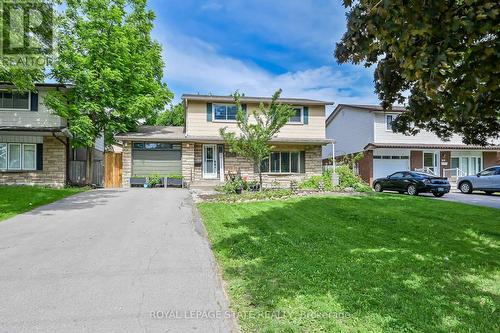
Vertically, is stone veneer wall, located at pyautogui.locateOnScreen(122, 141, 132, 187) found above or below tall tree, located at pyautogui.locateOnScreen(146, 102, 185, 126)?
below

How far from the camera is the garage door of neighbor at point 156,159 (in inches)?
802

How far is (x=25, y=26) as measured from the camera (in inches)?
476

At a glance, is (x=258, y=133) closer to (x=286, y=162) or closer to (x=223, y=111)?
(x=223, y=111)

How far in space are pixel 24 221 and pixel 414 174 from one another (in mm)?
17667

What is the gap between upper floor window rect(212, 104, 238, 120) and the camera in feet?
70.6

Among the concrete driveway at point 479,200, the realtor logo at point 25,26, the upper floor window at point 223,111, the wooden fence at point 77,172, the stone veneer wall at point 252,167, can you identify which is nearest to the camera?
the realtor logo at point 25,26

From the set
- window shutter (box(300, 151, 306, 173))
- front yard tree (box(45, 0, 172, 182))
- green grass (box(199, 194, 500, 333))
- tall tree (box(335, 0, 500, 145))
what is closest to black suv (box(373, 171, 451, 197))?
window shutter (box(300, 151, 306, 173))

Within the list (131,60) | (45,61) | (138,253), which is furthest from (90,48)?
(138,253)

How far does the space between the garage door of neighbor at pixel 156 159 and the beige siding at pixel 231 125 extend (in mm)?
1688

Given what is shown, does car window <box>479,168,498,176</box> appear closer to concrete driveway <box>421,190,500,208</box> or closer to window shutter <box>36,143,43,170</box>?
concrete driveway <box>421,190,500,208</box>

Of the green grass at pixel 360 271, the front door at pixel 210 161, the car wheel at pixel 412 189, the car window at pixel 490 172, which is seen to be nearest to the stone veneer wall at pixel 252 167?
the front door at pixel 210 161

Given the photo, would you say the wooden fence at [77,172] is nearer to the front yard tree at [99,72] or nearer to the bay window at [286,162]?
the front yard tree at [99,72]

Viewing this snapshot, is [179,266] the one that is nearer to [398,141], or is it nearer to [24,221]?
[24,221]

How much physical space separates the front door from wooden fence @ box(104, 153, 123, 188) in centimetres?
546
